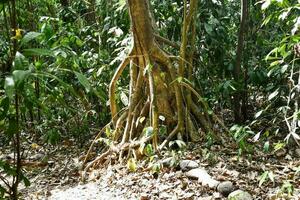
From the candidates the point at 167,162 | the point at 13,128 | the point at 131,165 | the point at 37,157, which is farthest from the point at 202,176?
the point at 37,157

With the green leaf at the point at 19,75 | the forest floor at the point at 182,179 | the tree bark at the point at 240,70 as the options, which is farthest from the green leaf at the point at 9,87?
the tree bark at the point at 240,70

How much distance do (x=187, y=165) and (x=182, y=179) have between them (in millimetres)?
203

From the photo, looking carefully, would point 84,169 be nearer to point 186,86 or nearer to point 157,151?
point 157,151

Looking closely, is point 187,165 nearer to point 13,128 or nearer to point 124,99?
point 124,99

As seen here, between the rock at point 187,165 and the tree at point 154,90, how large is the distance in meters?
0.44

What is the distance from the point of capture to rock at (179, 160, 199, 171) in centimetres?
396

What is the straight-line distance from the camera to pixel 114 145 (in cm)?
480

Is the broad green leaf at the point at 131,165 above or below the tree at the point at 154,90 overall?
below

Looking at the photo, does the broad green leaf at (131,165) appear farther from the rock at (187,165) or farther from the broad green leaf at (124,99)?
the broad green leaf at (124,99)

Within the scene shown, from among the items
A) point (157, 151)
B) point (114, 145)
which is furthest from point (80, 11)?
point (157, 151)

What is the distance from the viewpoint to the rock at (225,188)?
3410 millimetres

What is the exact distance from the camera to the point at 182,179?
150 inches

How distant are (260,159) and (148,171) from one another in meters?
1.13

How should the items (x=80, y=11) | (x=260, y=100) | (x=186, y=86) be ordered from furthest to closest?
(x=80, y=11)
(x=260, y=100)
(x=186, y=86)
